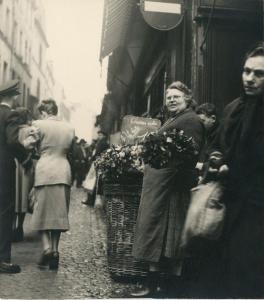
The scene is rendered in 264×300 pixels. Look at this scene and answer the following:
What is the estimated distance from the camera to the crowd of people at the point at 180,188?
277cm

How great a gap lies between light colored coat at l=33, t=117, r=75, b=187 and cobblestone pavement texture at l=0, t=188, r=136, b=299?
0.85 m

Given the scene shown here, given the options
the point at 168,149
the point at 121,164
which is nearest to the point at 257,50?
the point at 168,149

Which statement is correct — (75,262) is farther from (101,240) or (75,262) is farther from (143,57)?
(143,57)

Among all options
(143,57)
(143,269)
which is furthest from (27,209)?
(143,57)

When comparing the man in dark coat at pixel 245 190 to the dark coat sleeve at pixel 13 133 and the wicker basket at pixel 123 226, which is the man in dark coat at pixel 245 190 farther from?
the dark coat sleeve at pixel 13 133

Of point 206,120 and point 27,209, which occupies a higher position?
point 206,120

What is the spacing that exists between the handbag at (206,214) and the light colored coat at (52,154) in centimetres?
259

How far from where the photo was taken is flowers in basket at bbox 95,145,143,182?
175 inches

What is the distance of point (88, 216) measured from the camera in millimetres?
8945

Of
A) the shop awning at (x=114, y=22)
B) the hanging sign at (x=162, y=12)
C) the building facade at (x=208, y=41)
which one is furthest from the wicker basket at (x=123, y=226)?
the shop awning at (x=114, y=22)

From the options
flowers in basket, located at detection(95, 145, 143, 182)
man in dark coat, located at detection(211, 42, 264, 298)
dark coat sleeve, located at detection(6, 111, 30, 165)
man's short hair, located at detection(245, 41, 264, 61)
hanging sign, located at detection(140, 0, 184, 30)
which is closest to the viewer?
man in dark coat, located at detection(211, 42, 264, 298)

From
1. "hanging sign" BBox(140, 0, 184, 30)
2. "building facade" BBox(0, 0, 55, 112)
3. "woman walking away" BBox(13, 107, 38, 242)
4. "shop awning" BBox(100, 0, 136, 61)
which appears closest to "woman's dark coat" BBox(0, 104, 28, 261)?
"woman walking away" BBox(13, 107, 38, 242)

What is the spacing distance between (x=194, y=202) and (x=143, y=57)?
26.8 feet

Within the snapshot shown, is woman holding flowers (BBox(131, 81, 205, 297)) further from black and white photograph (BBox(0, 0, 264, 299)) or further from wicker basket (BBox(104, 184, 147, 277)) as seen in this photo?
wicker basket (BBox(104, 184, 147, 277))
